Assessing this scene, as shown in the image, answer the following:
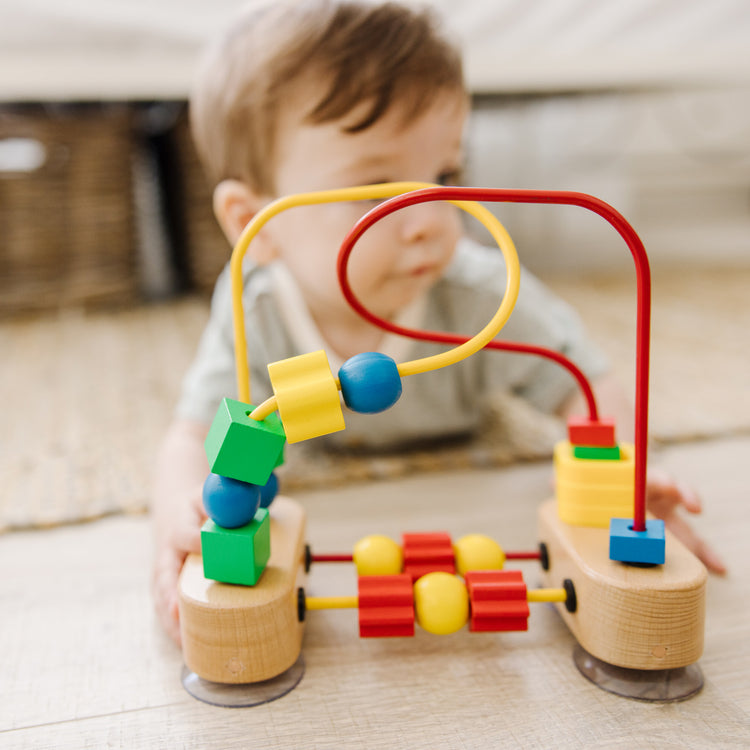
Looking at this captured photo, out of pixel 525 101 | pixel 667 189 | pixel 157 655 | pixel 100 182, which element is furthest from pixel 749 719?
pixel 667 189

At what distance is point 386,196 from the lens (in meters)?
0.42

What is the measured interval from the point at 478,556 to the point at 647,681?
117 millimetres

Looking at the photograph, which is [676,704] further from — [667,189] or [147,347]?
[667,189]

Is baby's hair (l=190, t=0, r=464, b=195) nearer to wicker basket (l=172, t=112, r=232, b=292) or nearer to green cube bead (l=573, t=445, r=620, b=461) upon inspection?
green cube bead (l=573, t=445, r=620, b=461)

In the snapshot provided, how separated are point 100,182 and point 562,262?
119 centimetres

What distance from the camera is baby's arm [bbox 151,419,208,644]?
0.47 meters

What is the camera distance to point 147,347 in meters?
1.28

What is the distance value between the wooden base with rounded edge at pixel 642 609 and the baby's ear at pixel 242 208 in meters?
0.41

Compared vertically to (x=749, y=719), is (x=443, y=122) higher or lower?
higher

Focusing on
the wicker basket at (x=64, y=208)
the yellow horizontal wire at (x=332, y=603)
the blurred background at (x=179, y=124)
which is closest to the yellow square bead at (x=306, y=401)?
the yellow horizontal wire at (x=332, y=603)

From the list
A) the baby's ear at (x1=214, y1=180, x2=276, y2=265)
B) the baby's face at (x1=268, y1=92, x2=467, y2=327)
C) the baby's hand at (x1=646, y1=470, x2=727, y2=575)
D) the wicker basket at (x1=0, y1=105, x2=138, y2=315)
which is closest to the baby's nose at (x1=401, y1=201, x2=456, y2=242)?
the baby's face at (x1=268, y1=92, x2=467, y2=327)

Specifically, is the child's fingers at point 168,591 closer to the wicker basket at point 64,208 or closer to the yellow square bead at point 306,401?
the yellow square bead at point 306,401

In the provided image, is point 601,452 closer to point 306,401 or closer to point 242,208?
point 306,401

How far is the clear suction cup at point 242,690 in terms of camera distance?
1.32 ft
